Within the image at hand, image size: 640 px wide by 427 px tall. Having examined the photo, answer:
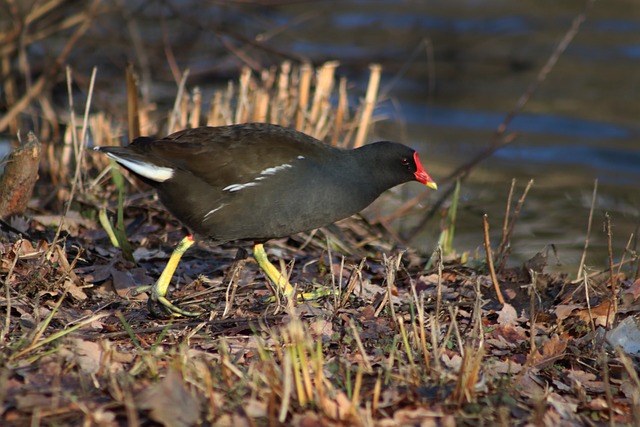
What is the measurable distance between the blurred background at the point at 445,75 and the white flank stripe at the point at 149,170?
8.92 feet

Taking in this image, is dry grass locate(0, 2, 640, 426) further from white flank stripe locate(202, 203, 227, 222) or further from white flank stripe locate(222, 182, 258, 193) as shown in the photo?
white flank stripe locate(222, 182, 258, 193)

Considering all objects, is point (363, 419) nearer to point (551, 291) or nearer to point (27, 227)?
point (551, 291)

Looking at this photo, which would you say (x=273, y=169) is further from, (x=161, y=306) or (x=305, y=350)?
(x=305, y=350)

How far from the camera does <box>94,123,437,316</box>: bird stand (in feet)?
15.3

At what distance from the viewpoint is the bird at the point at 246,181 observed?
466 cm

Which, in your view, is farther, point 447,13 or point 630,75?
point 447,13

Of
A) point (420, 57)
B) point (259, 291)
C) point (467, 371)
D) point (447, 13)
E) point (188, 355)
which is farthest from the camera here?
point (447, 13)

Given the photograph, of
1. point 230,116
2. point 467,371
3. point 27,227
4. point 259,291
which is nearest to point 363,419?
point 467,371

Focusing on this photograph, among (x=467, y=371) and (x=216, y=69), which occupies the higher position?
(x=467, y=371)

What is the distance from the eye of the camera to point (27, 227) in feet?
17.8

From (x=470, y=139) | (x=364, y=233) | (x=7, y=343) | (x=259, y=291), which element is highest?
(x=7, y=343)

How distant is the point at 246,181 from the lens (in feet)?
15.4

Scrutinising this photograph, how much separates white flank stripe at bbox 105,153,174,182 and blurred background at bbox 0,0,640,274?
8.92 feet

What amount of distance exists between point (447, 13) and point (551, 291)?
1145 centimetres
